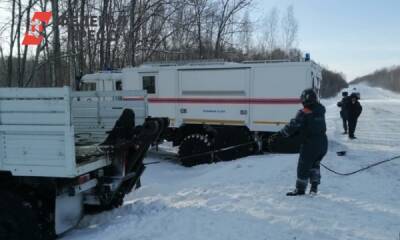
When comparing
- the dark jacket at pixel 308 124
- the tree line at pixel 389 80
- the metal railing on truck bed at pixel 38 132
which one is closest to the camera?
the metal railing on truck bed at pixel 38 132

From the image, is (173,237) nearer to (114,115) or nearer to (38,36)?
(114,115)

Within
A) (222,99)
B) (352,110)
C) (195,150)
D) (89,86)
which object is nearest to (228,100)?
(222,99)

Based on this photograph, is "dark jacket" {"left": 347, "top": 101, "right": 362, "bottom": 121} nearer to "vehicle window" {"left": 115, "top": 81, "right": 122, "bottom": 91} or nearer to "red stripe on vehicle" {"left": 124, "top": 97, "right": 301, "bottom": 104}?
"red stripe on vehicle" {"left": 124, "top": 97, "right": 301, "bottom": 104}

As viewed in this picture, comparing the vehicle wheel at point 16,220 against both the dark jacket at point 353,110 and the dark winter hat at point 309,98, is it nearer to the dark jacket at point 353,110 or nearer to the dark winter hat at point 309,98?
the dark winter hat at point 309,98

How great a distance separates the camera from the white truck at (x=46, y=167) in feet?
13.8

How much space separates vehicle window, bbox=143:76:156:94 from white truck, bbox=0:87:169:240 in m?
6.69

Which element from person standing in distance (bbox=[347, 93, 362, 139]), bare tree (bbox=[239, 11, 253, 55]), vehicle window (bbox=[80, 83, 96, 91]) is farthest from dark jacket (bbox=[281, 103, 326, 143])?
bare tree (bbox=[239, 11, 253, 55])

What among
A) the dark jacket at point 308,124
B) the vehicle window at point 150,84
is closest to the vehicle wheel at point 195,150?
the vehicle window at point 150,84

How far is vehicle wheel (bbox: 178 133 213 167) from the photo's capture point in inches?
457

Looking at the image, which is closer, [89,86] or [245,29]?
[89,86]

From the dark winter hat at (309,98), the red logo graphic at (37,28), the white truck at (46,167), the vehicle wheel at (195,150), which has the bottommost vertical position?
the vehicle wheel at (195,150)

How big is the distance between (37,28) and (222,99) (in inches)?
352

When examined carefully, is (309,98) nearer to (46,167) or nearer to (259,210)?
(259,210)

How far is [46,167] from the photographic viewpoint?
4.24 meters
